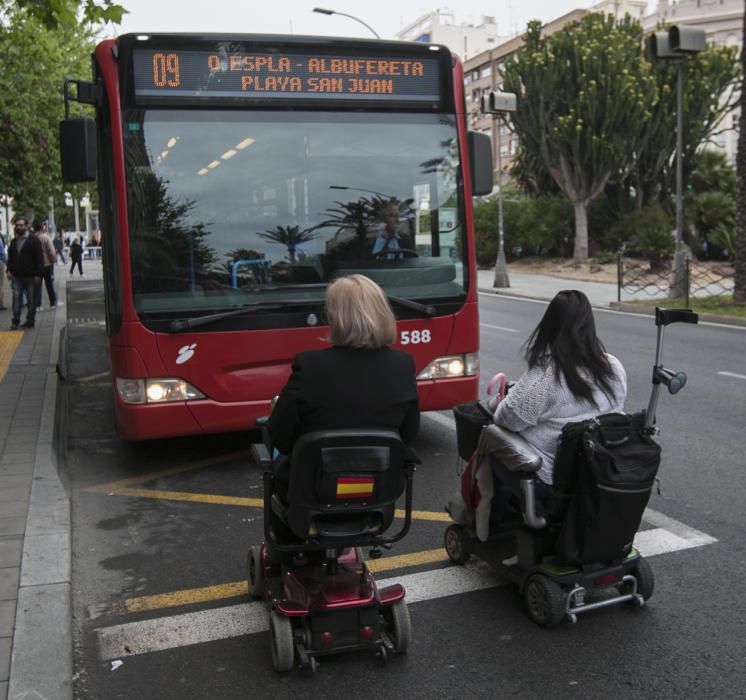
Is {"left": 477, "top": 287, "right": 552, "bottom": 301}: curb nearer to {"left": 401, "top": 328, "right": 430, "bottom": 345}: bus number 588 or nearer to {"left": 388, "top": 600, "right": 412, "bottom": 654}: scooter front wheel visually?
{"left": 401, "top": 328, "right": 430, "bottom": 345}: bus number 588

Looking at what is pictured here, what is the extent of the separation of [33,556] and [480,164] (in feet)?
13.3

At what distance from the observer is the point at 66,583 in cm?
399

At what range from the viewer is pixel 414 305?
6.02 metres

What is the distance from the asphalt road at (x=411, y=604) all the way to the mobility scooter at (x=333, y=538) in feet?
0.51

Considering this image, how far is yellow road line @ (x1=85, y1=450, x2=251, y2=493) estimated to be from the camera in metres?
5.95

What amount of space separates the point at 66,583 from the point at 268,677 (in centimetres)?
129

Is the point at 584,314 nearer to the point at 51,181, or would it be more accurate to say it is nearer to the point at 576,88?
the point at 51,181

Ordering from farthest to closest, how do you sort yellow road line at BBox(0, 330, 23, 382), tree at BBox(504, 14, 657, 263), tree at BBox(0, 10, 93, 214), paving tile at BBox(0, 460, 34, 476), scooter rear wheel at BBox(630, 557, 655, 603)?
tree at BBox(504, 14, 657, 263), tree at BBox(0, 10, 93, 214), yellow road line at BBox(0, 330, 23, 382), paving tile at BBox(0, 460, 34, 476), scooter rear wheel at BBox(630, 557, 655, 603)

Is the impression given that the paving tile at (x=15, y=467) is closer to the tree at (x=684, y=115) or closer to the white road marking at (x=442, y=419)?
the white road marking at (x=442, y=419)

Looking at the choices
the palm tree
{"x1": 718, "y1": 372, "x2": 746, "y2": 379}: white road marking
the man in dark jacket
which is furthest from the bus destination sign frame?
the man in dark jacket

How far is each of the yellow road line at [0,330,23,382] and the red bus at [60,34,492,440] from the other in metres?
5.03

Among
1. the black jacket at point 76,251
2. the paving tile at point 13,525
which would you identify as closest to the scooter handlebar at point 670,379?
the paving tile at point 13,525

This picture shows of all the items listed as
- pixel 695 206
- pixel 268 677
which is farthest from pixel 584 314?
pixel 695 206

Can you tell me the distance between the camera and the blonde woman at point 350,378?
3062 mm
